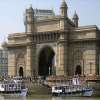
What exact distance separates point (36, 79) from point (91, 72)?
7.64m

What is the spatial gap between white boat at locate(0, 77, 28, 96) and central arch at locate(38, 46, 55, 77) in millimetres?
13731

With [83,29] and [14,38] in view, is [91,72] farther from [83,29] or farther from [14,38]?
[14,38]

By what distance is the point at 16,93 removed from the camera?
6059 centimetres

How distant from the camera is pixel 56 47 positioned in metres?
72.4

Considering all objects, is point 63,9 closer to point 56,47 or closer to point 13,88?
point 56,47

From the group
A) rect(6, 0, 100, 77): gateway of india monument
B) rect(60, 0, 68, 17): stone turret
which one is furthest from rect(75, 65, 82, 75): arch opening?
rect(60, 0, 68, 17): stone turret

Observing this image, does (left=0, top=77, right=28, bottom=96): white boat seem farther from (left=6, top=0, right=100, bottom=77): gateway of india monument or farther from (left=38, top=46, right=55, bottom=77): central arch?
(left=38, top=46, right=55, bottom=77): central arch

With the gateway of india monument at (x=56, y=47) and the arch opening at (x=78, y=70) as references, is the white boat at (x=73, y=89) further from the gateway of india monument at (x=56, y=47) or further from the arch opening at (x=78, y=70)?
the arch opening at (x=78, y=70)

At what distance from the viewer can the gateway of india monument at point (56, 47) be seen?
2731 inches

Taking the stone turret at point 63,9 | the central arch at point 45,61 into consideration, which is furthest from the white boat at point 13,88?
the stone turret at point 63,9

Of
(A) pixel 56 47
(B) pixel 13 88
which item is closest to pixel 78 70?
(A) pixel 56 47

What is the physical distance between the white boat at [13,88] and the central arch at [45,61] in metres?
A: 13.7

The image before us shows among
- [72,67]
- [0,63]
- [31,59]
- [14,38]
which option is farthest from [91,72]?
[0,63]

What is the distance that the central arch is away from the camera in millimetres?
76062
